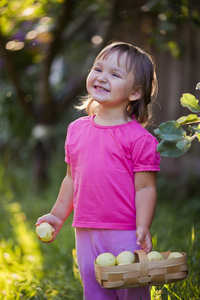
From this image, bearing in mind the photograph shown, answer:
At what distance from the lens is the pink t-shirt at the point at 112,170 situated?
5.41ft

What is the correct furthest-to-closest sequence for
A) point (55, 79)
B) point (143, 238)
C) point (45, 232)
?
point (55, 79)
point (45, 232)
point (143, 238)

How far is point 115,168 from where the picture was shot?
1.67m

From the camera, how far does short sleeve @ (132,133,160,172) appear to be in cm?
163

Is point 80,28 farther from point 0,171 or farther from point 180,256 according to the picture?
point 180,256

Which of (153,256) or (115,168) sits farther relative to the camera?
(115,168)

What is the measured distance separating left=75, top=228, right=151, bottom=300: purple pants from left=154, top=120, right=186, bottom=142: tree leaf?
470 mm

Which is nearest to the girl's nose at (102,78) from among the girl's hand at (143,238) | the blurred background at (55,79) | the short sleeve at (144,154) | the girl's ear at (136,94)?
the girl's ear at (136,94)

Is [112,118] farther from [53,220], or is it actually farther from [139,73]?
[53,220]

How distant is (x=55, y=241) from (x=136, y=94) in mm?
1636

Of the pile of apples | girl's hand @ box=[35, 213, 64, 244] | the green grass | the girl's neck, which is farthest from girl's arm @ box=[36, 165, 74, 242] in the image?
the green grass

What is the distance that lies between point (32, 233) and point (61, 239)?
30cm

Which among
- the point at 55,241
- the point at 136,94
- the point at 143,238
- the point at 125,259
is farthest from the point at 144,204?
the point at 55,241

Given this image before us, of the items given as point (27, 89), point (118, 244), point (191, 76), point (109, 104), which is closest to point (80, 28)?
point (27, 89)

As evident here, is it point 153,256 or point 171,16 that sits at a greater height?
point 171,16
